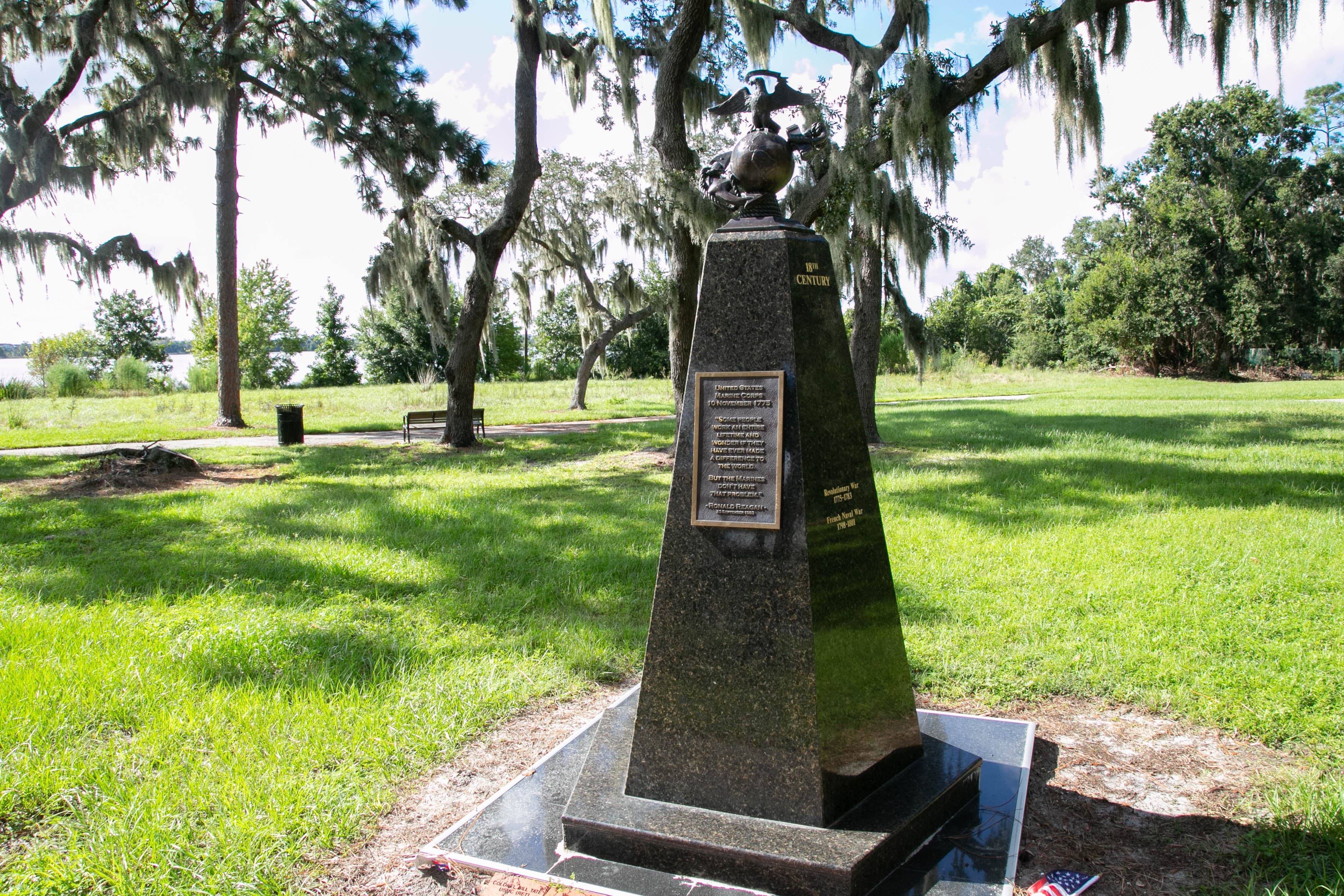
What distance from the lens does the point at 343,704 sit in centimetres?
363

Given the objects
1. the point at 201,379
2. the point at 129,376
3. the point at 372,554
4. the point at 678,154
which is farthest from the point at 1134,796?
the point at 201,379

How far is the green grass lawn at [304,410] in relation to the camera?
15008 millimetres

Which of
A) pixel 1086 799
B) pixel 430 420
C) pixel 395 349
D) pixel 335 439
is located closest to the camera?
pixel 1086 799

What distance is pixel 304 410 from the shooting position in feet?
73.0

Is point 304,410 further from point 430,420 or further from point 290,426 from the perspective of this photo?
point 430,420

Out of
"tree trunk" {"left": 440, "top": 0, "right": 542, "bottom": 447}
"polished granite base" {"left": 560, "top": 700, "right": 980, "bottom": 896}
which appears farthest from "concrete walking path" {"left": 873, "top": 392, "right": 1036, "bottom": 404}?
"polished granite base" {"left": 560, "top": 700, "right": 980, "bottom": 896}

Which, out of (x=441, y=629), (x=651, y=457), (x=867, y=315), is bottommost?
(x=441, y=629)

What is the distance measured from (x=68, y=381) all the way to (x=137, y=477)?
20.5m

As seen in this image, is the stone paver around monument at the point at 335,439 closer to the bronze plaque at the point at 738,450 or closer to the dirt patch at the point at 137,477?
the dirt patch at the point at 137,477

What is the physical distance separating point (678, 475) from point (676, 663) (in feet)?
2.09

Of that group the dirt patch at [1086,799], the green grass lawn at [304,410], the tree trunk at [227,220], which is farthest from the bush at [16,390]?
the dirt patch at [1086,799]

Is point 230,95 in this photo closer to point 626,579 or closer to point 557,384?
point 626,579

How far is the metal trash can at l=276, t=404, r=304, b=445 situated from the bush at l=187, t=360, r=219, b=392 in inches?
836

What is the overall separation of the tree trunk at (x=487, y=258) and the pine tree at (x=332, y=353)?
40.4 m
